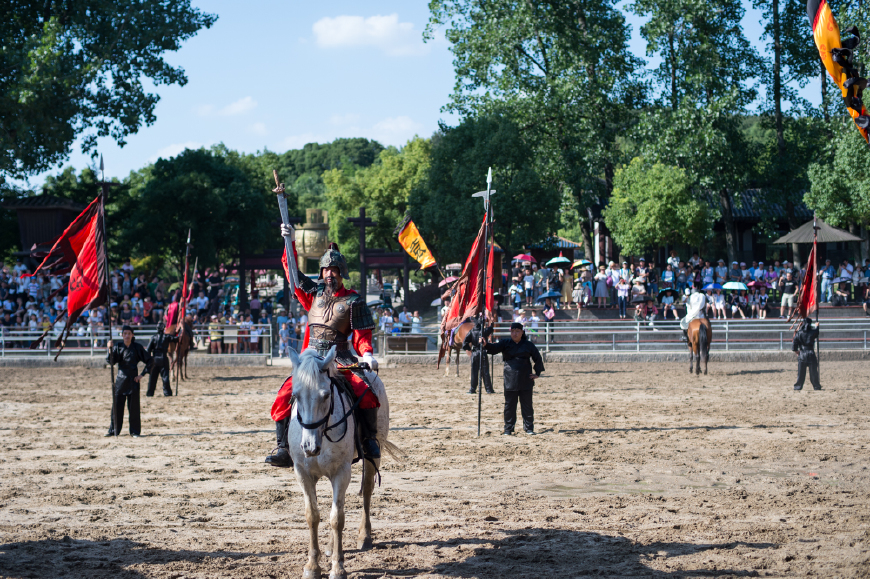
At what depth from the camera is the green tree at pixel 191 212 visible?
38438 millimetres

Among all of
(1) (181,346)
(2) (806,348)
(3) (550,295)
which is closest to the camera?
(2) (806,348)

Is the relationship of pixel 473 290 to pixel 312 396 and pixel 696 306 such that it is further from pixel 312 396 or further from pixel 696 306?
pixel 696 306

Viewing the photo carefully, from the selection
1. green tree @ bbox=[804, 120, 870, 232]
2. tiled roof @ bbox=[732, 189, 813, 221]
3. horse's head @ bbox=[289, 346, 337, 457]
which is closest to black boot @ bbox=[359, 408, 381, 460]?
horse's head @ bbox=[289, 346, 337, 457]

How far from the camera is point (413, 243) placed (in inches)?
894

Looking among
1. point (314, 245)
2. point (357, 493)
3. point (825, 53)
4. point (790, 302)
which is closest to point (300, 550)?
point (357, 493)

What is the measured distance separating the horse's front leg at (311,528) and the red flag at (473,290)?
7.57 metres

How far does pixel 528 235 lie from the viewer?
125 ft

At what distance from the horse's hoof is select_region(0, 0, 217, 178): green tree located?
87.0 ft

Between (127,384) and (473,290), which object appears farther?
(473,290)

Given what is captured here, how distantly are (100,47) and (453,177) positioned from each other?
16356 millimetres

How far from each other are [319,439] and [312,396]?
359 millimetres

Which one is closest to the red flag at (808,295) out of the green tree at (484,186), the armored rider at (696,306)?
the armored rider at (696,306)

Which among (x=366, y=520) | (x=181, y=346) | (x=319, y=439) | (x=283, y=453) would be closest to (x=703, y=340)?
(x=181, y=346)

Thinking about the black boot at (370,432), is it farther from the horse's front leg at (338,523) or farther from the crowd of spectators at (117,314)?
the crowd of spectators at (117,314)
